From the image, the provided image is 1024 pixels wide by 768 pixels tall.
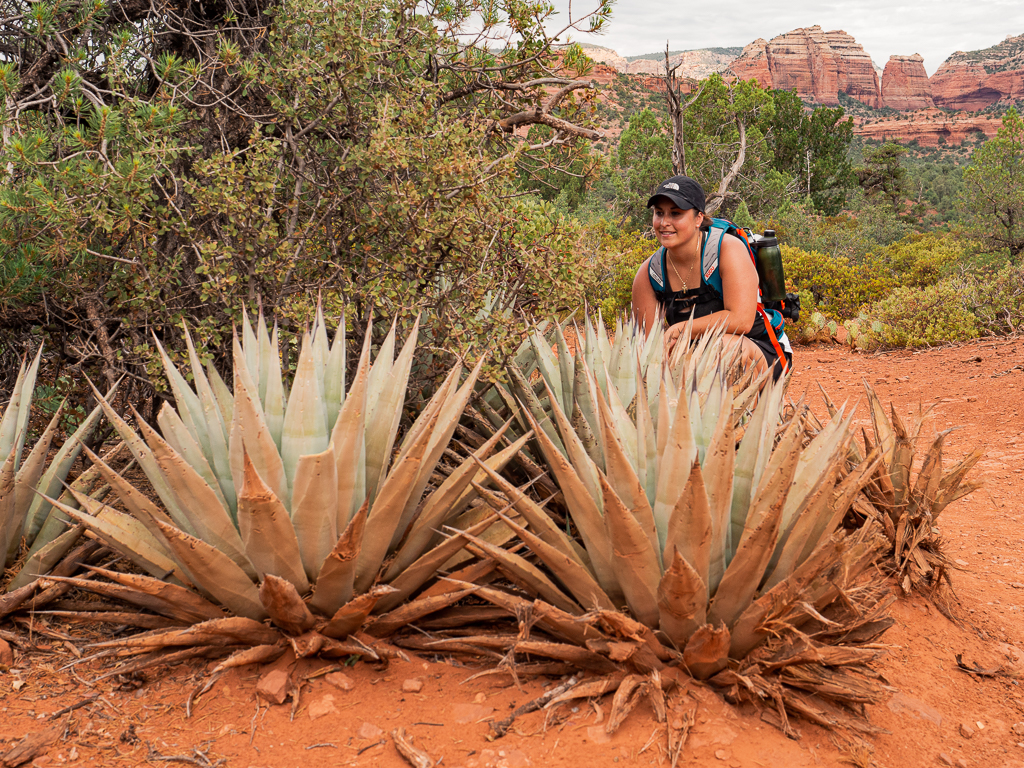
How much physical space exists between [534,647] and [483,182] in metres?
1.90

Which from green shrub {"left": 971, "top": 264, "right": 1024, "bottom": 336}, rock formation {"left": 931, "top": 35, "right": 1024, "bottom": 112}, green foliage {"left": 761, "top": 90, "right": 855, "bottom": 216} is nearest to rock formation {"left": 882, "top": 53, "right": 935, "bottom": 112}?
rock formation {"left": 931, "top": 35, "right": 1024, "bottom": 112}

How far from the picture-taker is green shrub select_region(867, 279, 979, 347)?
9.29 metres

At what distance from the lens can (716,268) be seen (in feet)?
14.0

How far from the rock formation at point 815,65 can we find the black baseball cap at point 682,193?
13960 centimetres

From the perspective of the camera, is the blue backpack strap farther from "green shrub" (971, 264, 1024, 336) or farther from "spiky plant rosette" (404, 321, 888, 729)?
"green shrub" (971, 264, 1024, 336)

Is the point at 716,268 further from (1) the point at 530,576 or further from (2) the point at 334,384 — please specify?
(1) the point at 530,576

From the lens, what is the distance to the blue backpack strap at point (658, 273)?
4.54 metres

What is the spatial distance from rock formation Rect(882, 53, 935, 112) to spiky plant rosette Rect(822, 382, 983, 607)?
156255mm

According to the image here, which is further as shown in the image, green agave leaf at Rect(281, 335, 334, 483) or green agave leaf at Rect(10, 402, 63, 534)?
green agave leaf at Rect(10, 402, 63, 534)

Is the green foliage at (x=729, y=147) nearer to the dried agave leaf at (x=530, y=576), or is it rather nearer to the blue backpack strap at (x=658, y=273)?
the blue backpack strap at (x=658, y=273)

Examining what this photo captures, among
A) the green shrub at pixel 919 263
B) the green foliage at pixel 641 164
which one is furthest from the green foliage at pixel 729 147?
the green shrub at pixel 919 263

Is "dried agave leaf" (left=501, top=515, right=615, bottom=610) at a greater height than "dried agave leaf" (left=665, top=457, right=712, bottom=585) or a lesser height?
lesser

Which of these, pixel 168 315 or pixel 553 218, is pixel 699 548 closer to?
pixel 553 218

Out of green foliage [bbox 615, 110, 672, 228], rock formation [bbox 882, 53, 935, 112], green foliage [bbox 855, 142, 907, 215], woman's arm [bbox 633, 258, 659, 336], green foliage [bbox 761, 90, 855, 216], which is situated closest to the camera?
woman's arm [bbox 633, 258, 659, 336]
